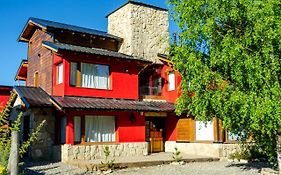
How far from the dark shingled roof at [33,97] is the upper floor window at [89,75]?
5.72 feet

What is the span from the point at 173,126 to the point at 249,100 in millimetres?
11465

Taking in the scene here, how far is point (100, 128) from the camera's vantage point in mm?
17797

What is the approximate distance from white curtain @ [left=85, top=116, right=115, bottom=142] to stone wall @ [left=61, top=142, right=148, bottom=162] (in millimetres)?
509

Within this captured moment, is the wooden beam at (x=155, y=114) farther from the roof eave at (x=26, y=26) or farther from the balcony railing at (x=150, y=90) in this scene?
the roof eave at (x=26, y=26)

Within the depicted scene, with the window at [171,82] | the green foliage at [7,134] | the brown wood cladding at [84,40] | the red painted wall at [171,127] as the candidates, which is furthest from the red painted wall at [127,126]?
the green foliage at [7,134]

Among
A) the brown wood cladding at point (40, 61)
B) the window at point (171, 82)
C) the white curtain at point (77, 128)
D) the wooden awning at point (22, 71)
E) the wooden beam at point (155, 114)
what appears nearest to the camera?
the white curtain at point (77, 128)

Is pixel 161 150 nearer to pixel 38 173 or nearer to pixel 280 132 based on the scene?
pixel 38 173

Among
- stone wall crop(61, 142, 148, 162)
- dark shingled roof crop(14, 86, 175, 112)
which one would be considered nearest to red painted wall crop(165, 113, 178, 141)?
dark shingled roof crop(14, 86, 175, 112)

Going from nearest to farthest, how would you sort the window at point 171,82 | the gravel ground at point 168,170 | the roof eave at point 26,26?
the gravel ground at point 168,170
the roof eave at point 26,26
the window at point 171,82

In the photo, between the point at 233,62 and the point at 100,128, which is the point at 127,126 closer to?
the point at 100,128

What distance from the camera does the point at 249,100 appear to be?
962 centimetres

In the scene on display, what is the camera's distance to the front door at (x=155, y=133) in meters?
20.5

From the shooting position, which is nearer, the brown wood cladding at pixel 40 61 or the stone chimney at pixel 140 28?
the brown wood cladding at pixel 40 61

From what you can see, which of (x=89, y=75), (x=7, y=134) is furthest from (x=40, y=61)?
(x=7, y=134)
